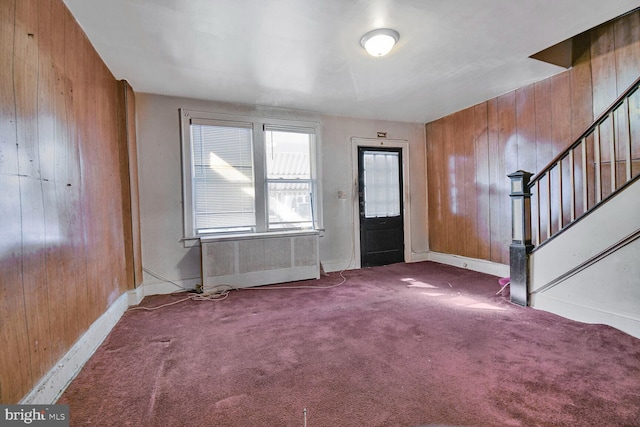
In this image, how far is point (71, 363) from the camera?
189 cm

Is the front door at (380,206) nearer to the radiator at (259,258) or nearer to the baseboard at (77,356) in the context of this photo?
the radiator at (259,258)

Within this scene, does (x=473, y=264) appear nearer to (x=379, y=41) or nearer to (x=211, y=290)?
(x=379, y=41)

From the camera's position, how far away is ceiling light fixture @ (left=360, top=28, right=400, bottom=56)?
2.45m

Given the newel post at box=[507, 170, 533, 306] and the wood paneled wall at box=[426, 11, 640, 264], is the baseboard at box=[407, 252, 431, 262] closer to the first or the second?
the wood paneled wall at box=[426, 11, 640, 264]

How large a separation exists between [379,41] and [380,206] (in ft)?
10.2

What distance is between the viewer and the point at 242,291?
3.80m

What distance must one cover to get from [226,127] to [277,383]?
3.42 m

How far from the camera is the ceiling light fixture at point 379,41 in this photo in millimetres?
2447

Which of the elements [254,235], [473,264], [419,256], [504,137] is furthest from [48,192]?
[419,256]

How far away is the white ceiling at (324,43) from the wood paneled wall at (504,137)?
1.02 feet

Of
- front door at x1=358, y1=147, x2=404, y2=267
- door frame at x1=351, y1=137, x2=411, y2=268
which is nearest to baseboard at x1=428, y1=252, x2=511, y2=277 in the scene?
door frame at x1=351, y1=137, x2=411, y2=268

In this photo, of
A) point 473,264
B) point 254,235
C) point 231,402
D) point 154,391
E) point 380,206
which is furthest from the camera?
point 380,206

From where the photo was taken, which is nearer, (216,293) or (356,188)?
(216,293)

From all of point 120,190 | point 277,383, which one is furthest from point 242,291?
point 277,383
